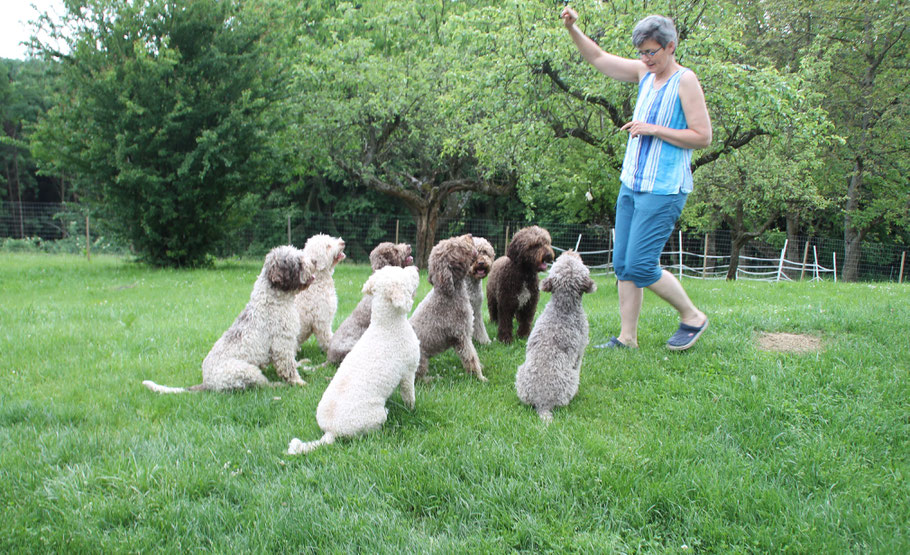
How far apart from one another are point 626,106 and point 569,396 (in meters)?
7.66

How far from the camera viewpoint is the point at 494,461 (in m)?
2.99

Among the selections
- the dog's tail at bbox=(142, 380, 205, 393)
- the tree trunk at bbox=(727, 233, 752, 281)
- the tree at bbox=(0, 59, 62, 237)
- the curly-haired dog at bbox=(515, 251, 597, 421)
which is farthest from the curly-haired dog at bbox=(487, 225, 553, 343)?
the tree at bbox=(0, 59, 62, 237)

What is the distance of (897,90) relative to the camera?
20062mm

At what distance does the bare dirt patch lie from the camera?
4.74 metres

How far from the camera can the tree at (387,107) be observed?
53.0 ft

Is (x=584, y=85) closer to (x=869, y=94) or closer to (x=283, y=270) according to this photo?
(x=283, y=270)

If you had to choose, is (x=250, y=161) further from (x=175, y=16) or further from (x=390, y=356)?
(x=390, y=356)

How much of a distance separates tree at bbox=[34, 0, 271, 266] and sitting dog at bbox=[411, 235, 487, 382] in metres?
11.7

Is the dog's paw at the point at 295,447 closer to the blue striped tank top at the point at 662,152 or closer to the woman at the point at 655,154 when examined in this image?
the woman at the point at 655,154

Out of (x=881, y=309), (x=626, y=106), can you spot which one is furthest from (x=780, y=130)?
(x=881, y=309)

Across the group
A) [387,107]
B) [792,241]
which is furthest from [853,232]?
[387,107]

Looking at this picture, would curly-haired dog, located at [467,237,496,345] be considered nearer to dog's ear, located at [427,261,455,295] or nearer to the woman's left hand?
dog's ear, located at [427,261,455,295]

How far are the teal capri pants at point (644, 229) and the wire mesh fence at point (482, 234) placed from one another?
1650cm

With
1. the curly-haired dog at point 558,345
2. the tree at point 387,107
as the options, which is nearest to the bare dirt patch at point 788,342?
the curly-haired dog at point 558,345
